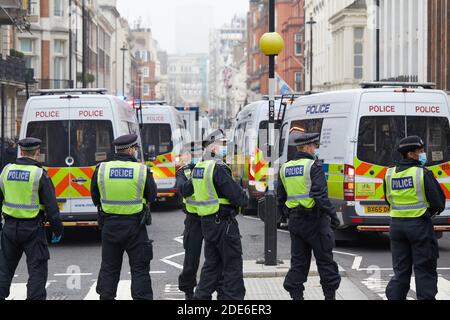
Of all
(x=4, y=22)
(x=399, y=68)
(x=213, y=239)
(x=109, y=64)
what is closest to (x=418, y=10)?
(x=399, y=68)

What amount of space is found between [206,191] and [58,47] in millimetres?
46965

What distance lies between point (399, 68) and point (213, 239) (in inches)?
1525

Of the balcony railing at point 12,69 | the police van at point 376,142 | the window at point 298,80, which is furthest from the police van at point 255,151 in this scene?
the window at point 298,80

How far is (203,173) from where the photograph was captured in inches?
378

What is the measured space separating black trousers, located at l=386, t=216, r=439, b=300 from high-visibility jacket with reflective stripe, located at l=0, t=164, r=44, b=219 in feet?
12.2

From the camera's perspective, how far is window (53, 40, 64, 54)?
54.4m

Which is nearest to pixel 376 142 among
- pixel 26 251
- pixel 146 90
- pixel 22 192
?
pixel 22 192

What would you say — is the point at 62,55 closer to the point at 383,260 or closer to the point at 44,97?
the point at 44,97

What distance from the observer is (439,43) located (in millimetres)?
38406

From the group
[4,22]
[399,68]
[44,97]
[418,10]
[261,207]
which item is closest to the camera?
[261,207]

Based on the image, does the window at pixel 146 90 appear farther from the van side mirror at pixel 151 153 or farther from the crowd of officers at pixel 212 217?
the crowd of officers at pixel 212 217

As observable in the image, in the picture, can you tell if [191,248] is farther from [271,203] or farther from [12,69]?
[12,69]

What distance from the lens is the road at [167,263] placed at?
1095 centimetres

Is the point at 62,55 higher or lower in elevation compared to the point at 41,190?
higher
